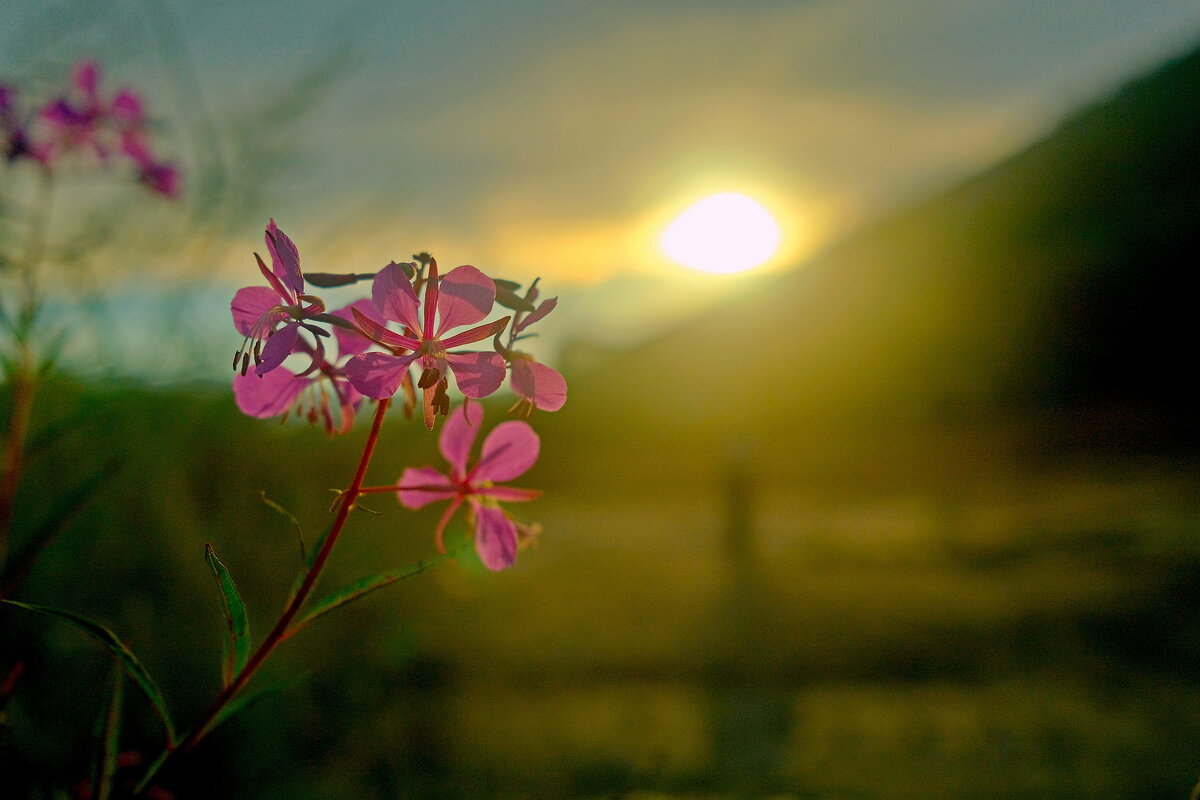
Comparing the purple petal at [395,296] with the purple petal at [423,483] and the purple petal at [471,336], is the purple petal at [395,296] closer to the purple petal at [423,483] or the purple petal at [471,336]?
the purple petal at [471,336]

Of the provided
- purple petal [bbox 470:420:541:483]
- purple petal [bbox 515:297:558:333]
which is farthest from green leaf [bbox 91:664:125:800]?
purple petal [bbox 515:297:558:333]

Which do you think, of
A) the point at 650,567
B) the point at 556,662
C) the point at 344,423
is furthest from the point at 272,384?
the point at 650,567

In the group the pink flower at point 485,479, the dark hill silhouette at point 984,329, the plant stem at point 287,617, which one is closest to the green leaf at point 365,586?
the plant stem at point 287,617

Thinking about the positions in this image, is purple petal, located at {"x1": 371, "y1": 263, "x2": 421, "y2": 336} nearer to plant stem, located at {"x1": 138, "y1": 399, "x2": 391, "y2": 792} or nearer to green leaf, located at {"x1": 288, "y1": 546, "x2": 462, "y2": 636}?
plant stem, located at {"x1": 138, "y1": 399, "x2": 391, "y2": 792}

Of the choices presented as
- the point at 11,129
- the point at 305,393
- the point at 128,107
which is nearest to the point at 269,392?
the point at 305,393

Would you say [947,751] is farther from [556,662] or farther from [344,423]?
[344,423]

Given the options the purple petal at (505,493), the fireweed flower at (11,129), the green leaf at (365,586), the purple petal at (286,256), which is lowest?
the green leaf at (365,586)

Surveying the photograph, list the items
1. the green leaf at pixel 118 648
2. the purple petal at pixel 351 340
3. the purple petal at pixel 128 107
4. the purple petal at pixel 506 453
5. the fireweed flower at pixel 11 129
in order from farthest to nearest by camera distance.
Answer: the purple petal at pixel 128 107, the fireweed flower at pixel 11 129, the purple petal at pixel 506 453, the purple petal at pixel 351 340, the green leaf at pixel 118 648
